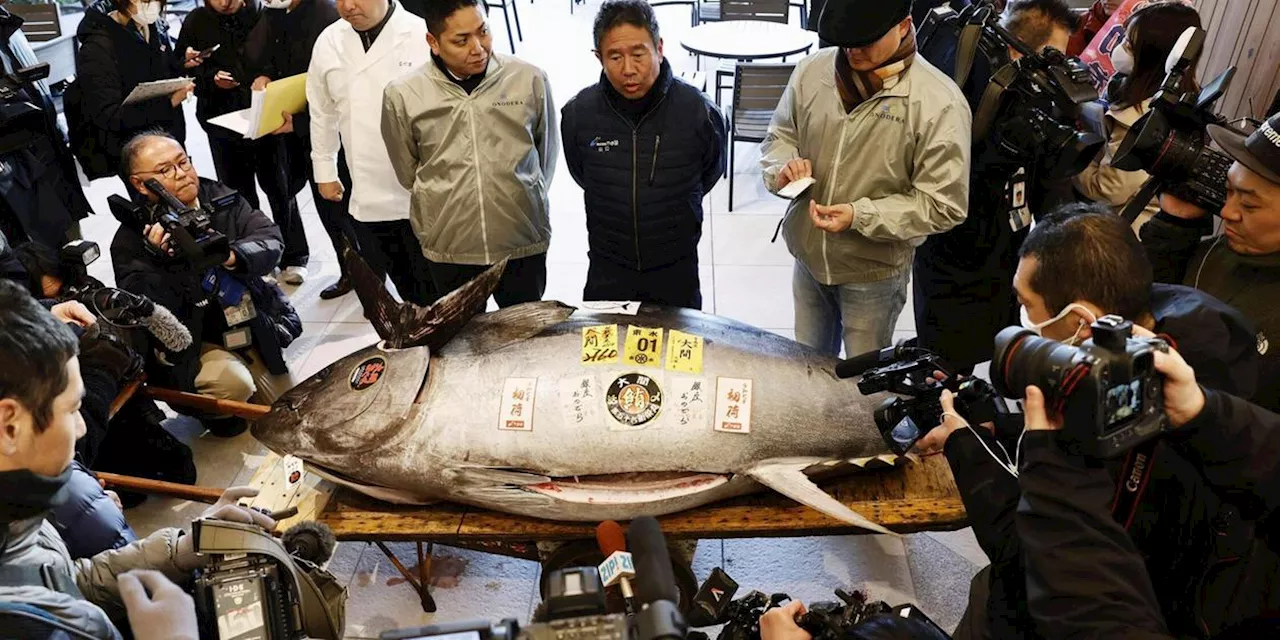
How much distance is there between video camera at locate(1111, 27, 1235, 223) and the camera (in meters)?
2.13

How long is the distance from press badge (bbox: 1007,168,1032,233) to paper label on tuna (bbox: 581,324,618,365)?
1.34m

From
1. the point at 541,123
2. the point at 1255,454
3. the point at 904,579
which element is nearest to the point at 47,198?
the point at 541,123

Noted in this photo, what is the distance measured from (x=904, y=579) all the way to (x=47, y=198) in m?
3.82

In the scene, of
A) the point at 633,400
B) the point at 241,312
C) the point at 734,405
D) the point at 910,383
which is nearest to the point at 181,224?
the point at 241,312

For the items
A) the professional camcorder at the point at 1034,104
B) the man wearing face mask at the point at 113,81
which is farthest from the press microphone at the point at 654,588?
the man wearing face mask at the point at 113,81

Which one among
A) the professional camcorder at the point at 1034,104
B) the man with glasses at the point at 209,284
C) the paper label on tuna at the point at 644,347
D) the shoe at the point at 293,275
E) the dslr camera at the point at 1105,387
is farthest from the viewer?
the shoe at the point at 293,275

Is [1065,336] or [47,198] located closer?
[1065,336]

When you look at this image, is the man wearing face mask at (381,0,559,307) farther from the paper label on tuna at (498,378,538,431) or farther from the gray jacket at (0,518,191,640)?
the gray jacket at (0,518,191,640)

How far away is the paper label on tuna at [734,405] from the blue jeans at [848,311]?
47 centimetres

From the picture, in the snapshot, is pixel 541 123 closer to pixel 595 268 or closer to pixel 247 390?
pixel 595 268

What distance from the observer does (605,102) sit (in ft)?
9.29

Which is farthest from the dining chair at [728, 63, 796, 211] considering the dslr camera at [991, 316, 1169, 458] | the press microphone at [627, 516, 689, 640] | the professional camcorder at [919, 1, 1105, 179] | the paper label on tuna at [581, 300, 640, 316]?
the press microphone at [627, 516, 689, 640]

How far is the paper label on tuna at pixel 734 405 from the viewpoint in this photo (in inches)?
92.0

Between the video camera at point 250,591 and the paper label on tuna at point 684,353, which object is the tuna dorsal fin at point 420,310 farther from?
the video camera at point 250,591
